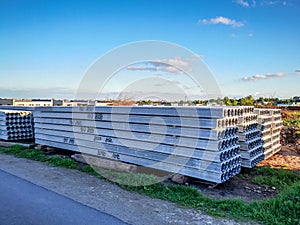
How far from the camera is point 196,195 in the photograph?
4.54 metres

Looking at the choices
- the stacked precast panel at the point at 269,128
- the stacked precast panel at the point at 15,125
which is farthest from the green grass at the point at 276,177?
the stacked precast panel at the point at 15,125

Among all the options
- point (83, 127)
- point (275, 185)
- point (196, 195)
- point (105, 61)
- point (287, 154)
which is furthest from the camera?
point (287, 154)

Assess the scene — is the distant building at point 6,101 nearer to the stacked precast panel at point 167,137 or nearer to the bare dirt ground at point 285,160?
the stacked precast panel at point 167,137

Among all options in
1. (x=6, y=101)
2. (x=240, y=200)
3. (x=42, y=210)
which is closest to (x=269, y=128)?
(x=240, y=200)

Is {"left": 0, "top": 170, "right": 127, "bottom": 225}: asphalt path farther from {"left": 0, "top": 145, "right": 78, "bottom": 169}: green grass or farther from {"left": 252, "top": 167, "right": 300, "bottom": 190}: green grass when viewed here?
{"left": 252, "top": 167, "right": 300, "bottom": 190}: green grass

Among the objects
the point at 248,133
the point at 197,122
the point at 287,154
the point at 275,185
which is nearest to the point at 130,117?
the point at 197,122

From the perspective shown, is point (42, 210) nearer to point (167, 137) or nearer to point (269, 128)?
point (167, 137)

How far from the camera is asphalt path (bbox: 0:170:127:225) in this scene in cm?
349

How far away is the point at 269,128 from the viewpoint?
8.11m

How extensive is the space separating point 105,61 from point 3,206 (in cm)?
497

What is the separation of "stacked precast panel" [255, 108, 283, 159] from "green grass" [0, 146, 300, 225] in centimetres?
138

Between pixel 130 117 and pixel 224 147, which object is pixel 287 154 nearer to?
pixel 224 147

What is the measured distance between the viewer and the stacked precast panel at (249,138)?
6.03 m

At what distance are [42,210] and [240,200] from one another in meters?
3.17
